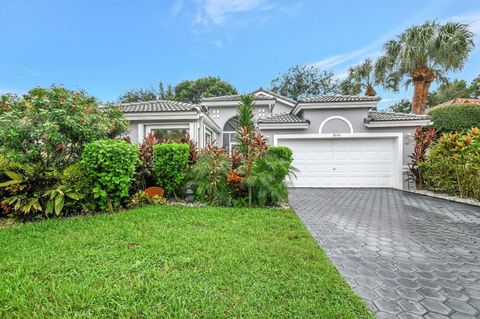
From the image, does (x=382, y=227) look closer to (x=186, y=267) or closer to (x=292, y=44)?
(x=186, y=267)

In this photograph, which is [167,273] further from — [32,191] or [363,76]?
[363,76]

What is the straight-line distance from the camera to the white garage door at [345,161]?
11922 millimetres

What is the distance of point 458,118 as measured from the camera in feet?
49.5

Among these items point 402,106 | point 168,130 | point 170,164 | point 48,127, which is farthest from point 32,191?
point 402,106

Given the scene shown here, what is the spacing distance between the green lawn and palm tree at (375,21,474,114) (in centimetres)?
1670

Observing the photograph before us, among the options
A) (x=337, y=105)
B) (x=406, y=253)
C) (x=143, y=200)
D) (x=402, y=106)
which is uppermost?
(x=402, y=106)

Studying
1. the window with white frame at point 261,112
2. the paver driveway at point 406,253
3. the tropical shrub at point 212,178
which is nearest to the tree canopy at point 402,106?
the window with white frame at point 261,112

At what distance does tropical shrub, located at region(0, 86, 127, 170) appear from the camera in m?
5.93

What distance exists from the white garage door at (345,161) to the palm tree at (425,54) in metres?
7.56

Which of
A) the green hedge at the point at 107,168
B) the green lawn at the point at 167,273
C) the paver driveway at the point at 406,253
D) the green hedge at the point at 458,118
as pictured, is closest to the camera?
the green lawn at the point at 167,273

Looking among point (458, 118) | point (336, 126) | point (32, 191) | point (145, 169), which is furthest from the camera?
point (458, 118)

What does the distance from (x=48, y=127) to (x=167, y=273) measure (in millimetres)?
5316

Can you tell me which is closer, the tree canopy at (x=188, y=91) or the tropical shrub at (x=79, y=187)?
the tropical shrub at (x=79, y=187)

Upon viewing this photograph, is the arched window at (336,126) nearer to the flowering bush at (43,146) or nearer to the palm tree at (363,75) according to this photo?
the flowering bush at (43,146)
